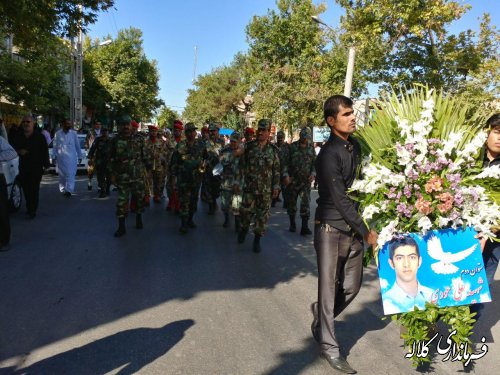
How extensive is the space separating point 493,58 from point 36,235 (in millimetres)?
16463

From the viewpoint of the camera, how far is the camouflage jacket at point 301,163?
879 centimetres

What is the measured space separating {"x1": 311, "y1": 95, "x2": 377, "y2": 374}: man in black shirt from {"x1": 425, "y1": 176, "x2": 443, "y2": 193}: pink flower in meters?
0.51

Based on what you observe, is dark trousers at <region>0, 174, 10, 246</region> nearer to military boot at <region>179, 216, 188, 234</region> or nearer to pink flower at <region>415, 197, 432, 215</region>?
military boot at <region>179, 216, 188, 234</region>

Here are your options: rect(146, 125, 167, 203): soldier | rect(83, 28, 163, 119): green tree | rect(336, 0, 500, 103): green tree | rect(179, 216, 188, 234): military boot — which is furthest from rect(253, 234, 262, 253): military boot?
rect(83, 28, 163, 119): green tree

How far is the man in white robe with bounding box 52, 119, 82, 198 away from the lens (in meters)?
11.5

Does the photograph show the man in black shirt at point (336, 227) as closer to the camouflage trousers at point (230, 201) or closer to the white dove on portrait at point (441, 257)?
the white dove on portrait at point (441, 257)

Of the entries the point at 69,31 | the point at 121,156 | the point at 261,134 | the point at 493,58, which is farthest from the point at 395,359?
the point at 493,58

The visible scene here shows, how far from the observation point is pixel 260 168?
743 cm

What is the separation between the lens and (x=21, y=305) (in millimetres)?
4555

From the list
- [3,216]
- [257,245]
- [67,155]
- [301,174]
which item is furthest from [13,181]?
[301,174]

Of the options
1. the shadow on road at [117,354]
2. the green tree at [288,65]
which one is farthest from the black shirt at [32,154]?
the green tree at [288,65]

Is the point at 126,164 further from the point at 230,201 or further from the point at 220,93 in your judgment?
the point at 220,93

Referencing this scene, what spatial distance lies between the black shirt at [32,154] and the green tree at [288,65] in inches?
733

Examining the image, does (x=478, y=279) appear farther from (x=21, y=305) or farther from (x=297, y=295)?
(x=21, y=305)
